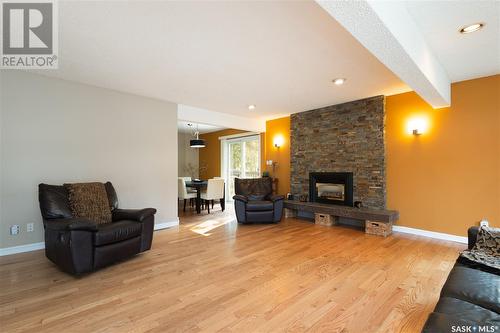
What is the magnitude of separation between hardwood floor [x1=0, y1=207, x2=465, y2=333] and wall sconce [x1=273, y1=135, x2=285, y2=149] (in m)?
3.21

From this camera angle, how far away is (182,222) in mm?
5113

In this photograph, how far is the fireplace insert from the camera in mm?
4797

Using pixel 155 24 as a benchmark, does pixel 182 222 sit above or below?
below

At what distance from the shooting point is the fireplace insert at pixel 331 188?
15.7 ft

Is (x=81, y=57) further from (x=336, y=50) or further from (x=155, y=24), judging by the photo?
(x=336, y=50)

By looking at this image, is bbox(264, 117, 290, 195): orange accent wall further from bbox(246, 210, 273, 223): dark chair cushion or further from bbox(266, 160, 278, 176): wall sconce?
bbox(246, 210, 273, 223): dark chair cushion

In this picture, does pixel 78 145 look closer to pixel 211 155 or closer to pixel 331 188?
pixel 331 188

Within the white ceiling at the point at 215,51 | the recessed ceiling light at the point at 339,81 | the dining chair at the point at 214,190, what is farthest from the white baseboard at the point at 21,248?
the recessed ceiling light at the point at 339,81

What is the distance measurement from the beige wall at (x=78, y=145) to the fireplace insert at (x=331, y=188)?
3.11 m

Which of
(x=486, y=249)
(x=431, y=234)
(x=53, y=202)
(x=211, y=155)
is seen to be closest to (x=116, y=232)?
(x=53, y=202)

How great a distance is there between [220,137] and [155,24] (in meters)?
6.18

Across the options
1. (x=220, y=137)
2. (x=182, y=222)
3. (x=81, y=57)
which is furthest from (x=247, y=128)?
(x=81, y=57)

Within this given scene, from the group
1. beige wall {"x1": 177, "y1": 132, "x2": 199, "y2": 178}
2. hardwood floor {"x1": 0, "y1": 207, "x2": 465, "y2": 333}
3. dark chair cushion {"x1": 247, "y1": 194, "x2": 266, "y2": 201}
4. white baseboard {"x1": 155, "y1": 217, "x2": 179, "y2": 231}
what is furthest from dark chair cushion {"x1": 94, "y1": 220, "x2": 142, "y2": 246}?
beige wall {"x1": 177, "y1": 132, "x2": 199, "y2": 178}

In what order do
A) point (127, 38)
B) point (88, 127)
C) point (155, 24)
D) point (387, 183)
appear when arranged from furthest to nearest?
point (387, 183) < point (88, 127) < point (127, 38) < point (155, 24)
